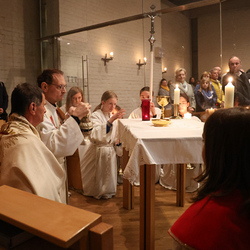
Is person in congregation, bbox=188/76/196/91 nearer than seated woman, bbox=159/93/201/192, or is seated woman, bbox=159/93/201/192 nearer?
seated woman, bbox=159/93/201/192

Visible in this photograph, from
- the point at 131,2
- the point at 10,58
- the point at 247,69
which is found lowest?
the point at 247,69

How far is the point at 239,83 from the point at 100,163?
2306 mm

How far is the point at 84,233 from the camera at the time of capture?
36.5 inches

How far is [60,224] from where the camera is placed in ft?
3.10

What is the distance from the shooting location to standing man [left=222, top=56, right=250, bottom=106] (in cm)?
417

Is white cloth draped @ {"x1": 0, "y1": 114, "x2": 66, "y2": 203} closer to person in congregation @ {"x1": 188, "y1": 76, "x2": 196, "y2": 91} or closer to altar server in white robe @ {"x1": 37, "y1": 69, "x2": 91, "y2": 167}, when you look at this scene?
altar server in white robe @ {"x1": 37, "y1": 69, "x2": 91, "y2": 167}

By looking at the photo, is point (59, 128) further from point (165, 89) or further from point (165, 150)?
point (165, 89)

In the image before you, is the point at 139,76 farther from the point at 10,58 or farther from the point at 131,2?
the point at 10,58

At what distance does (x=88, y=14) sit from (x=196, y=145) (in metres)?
5.48

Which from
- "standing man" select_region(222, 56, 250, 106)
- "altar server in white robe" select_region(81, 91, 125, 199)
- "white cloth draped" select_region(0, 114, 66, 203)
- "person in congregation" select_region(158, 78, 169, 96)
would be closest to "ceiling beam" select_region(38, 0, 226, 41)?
"standing man" select_region(222, 56, 250, 106)

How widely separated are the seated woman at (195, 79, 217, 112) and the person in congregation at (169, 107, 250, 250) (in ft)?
11.8

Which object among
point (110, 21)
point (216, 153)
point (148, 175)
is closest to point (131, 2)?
Answer: point (110, 21)

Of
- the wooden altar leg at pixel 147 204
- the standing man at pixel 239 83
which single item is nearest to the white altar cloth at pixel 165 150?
Answer: the wooden altar leg at pixel 147 204

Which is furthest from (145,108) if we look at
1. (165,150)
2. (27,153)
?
(27,153)
